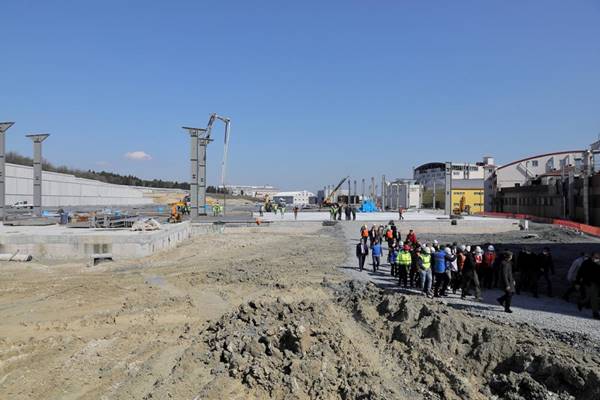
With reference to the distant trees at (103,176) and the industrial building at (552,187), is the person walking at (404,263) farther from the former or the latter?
the distant trees at (103,176)

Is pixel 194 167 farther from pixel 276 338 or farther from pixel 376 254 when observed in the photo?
pixel 276 338

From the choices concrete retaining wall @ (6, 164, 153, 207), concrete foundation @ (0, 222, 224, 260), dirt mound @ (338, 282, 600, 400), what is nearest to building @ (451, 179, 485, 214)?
concrete foundation @ (0, 222, 224, 260)

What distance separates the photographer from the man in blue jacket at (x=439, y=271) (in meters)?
11.9

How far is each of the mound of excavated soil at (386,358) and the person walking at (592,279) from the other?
2107mm

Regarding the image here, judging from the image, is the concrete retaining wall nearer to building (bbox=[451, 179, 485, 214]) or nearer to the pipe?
the pipe

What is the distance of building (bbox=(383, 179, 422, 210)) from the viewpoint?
65.6 metres

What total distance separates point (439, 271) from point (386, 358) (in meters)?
4.49

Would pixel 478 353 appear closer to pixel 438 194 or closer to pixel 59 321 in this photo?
pixel 59 321

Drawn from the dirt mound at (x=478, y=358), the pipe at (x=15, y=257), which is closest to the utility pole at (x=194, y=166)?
the pipe at (x=15, y=257)

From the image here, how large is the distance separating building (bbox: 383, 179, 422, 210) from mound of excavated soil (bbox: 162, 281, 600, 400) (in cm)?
5663

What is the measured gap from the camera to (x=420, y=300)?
10812mm

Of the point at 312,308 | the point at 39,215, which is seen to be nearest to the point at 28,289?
the point at 312,308

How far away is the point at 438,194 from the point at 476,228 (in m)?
40.1

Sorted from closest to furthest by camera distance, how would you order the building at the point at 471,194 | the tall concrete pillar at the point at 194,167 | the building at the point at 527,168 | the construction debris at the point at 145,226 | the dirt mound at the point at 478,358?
1. the dirt mound at the point at 478,358
2. the construction debris at the point at 145,226
3. the tall concrete pillar at the point at 194,167
4. the building at the point at 527,168
5. the building at the point at 471,194
